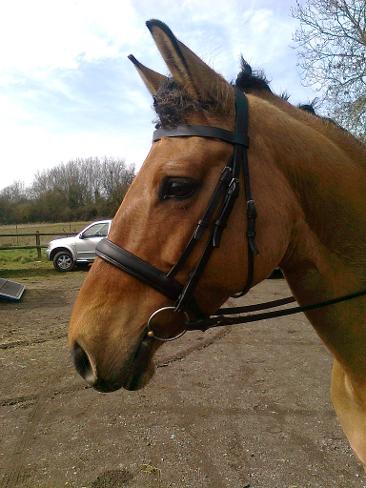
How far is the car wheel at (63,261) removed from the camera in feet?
53.5

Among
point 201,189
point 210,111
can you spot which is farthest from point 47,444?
point 210,111

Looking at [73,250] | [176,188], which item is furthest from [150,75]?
[73,250]

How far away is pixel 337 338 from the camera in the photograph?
76.5 inches

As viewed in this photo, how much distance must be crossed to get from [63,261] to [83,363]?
1546cm

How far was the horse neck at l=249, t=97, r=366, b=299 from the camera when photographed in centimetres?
186

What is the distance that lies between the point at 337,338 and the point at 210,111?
1294mm

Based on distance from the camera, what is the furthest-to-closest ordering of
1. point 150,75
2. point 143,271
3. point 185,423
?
point 185,423, point 150,75, point 143,271

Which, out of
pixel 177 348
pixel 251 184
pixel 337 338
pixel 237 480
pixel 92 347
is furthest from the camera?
pixel 177 348

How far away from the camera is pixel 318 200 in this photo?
1883 mm

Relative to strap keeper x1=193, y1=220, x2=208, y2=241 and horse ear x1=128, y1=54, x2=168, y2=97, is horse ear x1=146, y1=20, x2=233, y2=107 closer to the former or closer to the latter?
horse ear x1=128, y1=54, x2=168, y2=97

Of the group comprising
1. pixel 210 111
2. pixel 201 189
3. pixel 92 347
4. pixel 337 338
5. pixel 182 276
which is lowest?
pixel 337 338

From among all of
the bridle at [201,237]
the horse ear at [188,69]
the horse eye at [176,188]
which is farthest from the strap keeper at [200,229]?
the horse ear at [188,69]

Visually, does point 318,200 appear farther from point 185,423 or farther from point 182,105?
point 185,423

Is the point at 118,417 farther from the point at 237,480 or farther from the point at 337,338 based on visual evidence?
the point at 337,338
